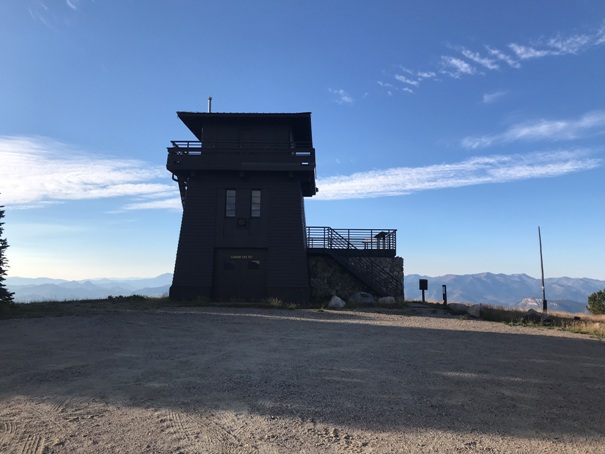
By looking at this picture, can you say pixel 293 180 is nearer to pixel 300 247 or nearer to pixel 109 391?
pixel 300 247

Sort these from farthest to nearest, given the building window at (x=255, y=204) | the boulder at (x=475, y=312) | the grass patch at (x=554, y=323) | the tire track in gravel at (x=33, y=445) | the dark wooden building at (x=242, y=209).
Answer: the building window at (x=255, y=204), the dark wooden building at (x=242, y=209), the boulder at (x=475, y=312), the grass patch at (x=554, y=323), the tire track in gravel at (x=33, y=445)

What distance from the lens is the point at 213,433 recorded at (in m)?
4.70

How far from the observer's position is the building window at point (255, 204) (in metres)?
24.2

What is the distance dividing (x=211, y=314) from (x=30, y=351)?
25.8 ft

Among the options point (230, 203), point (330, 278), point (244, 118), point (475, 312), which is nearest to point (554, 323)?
point (475, 312)

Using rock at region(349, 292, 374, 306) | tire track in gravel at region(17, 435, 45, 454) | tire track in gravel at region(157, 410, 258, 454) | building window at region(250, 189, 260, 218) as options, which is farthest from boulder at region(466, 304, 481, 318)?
tire track in gravel at region(17, 435, 45, 454)

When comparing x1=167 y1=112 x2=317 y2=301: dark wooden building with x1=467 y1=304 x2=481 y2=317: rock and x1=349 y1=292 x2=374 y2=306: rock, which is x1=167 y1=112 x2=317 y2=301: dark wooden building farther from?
x1=467 y1=304 x2=481 y2=317: rock

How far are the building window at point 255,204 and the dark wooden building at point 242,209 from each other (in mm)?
60

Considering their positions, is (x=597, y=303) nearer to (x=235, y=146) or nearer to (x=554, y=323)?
(x=554, y=323)

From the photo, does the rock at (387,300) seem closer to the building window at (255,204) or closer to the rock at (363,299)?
the rock at (363,299)

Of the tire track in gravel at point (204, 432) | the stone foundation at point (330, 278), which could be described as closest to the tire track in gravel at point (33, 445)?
the tire track in gravel at point (204, 432)

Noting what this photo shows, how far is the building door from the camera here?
23.5 m

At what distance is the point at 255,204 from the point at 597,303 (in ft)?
100

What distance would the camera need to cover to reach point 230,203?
24.3m
